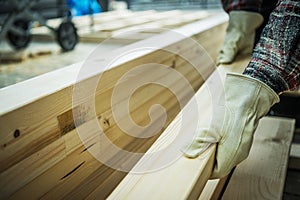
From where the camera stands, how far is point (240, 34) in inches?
79.6

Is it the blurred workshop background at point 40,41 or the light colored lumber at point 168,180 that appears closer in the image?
the light colored lumber at point 168,180

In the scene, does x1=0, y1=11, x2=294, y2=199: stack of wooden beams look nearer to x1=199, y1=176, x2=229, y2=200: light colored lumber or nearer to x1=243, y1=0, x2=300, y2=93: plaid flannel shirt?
Result: x1=199, y1=176, x2=229, y2=200: light colored lumber

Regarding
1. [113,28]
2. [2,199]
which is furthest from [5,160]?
[113,28]

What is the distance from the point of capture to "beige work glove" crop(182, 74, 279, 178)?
99 cm

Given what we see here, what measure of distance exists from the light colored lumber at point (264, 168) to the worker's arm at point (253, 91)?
0.30m

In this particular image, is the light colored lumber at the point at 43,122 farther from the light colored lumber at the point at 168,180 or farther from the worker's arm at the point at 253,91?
the worker's arm at the point at 253,91

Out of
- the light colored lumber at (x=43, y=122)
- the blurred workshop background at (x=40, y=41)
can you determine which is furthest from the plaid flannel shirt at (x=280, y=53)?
the blurred workshop background at (x=40, y=41)

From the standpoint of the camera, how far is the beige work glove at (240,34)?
1993 millimetres

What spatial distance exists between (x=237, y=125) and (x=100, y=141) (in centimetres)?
61

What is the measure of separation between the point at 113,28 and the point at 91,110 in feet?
5.24

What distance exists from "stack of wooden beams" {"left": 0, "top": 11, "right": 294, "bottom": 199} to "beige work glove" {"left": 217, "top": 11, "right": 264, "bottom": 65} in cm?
9

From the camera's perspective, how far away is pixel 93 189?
136 cm

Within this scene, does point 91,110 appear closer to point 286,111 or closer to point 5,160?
point 5,160

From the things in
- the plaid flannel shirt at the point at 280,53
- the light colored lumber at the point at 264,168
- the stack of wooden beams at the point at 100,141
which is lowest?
the light colored lumber at the point at 264,168
